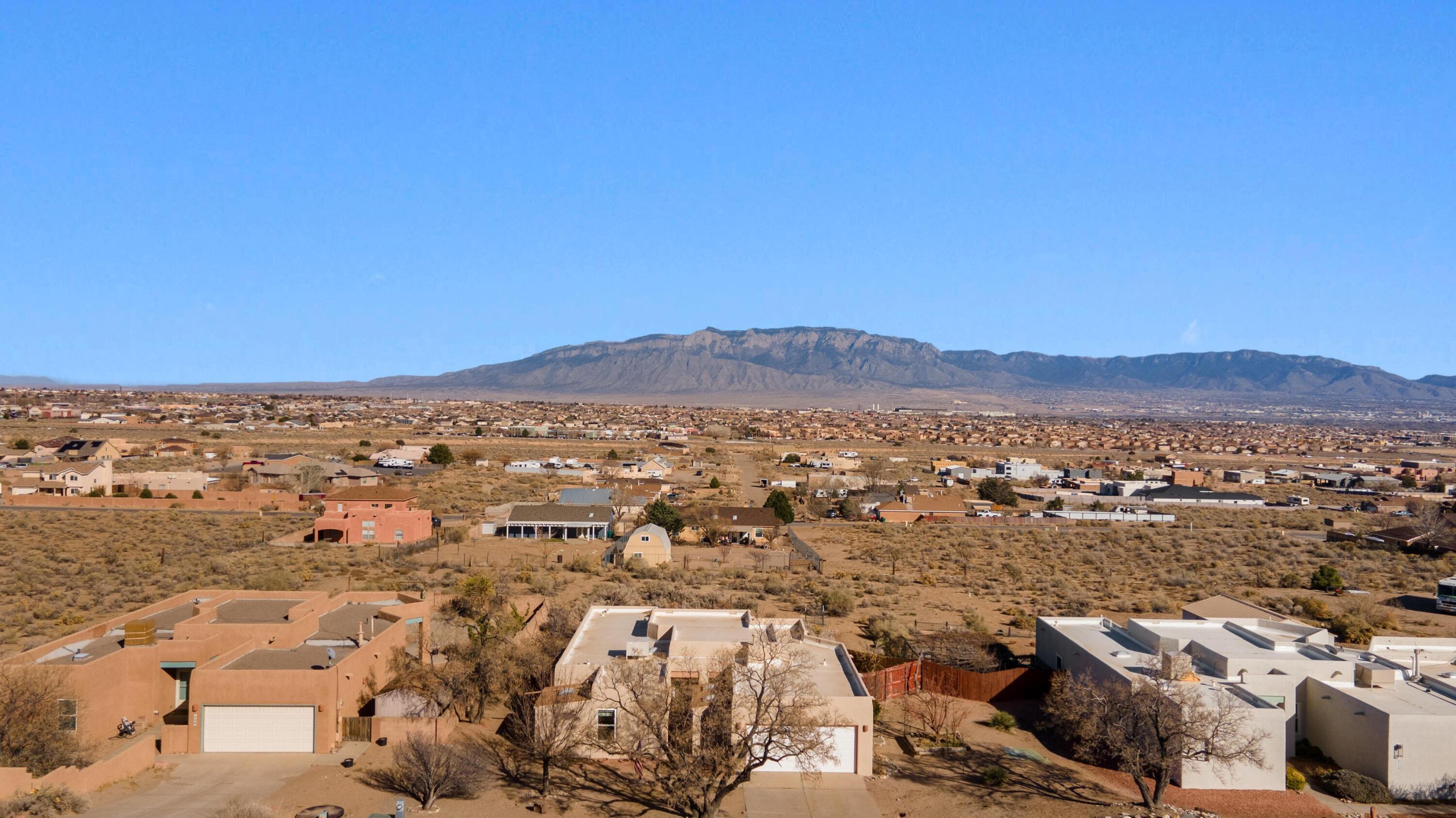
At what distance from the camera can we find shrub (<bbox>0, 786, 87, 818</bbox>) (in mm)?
13680

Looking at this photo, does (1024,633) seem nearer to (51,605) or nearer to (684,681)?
(684,681)

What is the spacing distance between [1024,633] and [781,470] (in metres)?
52.2

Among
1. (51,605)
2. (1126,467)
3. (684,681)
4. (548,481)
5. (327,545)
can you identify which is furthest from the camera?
(1126,467)

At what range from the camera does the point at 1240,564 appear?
40656 millimetres

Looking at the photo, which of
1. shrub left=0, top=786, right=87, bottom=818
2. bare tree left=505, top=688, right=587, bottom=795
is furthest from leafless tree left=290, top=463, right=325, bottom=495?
shrub left=0, top=786, right=87, bottom=818

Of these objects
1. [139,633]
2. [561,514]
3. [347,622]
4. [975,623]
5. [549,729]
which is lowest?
[975,623]

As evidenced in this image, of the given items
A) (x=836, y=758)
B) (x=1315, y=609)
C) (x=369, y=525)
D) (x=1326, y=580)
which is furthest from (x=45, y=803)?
(x=1326, y=580)

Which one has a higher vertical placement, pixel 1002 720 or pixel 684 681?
pixel 684 681

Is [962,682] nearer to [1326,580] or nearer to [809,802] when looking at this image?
[809,802]

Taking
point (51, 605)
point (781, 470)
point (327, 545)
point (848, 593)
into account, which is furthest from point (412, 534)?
point (781, 470)

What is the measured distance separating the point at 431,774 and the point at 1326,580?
33.8 m

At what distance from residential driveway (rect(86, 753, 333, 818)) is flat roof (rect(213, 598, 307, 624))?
4.62 metres

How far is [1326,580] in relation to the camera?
1383 inches

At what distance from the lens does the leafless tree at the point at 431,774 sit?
15734 millimetres
